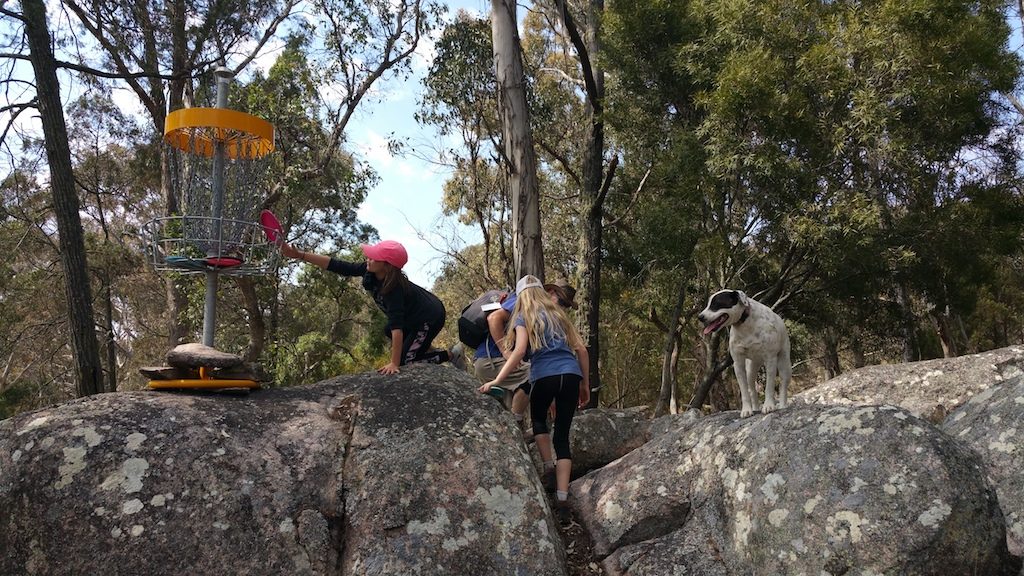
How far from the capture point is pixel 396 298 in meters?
5.64

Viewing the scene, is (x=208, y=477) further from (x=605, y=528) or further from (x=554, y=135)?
(x=554, y=135)

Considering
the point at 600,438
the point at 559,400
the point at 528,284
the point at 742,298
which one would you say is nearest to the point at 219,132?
the point at 528,284

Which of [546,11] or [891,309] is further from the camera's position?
[546,11]

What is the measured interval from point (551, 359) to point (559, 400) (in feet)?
1.07

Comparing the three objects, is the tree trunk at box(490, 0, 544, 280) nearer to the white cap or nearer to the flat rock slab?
the white cap

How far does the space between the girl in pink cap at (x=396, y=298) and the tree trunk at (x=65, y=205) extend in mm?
3889

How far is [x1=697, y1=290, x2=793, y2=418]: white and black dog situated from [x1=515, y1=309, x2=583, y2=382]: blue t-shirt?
1.06 meters

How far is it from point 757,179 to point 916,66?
286 cm

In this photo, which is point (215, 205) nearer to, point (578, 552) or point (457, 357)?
point (457, 357)

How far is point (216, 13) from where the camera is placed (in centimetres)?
1579

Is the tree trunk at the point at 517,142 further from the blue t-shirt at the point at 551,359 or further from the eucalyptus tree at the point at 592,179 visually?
the blue t-shirt at the point at 551,359

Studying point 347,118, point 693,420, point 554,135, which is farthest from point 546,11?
point 693,420

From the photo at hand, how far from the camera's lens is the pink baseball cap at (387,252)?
5.47 m

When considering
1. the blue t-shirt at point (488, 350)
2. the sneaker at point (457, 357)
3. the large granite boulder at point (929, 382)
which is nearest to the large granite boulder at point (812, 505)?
the blue t-shirt at point (488, 350)
